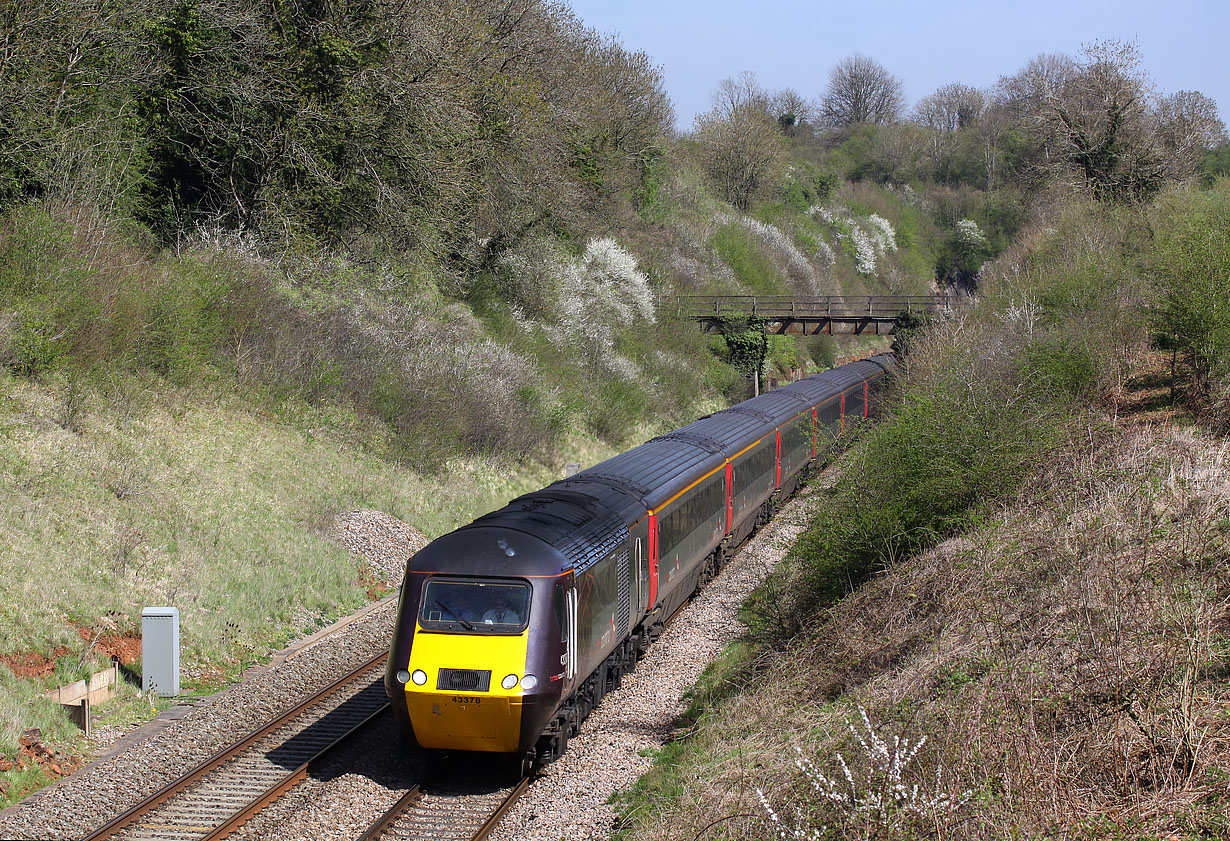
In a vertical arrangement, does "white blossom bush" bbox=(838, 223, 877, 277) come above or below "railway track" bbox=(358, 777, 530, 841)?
above

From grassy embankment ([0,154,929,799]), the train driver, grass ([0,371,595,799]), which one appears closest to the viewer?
the train driver

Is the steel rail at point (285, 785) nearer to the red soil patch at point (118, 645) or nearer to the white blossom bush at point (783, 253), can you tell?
the red soil patch at point (118, 645)

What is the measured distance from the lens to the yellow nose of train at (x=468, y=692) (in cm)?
933

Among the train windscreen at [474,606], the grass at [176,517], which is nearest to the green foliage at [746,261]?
the grass at [176,517]

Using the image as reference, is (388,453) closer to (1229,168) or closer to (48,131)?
(48,131)

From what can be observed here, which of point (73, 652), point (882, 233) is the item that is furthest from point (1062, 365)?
point (882, 233)

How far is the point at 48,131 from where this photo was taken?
784 inches

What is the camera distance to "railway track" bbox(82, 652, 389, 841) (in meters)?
8.76

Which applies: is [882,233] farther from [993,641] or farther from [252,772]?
[252,772]

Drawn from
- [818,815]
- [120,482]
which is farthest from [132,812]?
[120,482]

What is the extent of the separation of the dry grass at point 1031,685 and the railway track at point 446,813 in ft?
5.32

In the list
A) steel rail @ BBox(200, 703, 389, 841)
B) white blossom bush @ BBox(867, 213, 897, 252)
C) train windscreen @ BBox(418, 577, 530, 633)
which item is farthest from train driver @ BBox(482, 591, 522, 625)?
white blossom bush @ BBox(867, 213, 897, 252)

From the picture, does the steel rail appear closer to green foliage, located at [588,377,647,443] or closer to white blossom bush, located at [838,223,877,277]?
green foliage, located at [588,377,647,443]

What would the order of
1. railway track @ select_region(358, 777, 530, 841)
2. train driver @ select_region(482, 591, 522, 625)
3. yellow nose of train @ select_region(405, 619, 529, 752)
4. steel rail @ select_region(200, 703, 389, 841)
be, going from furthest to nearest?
train driver @ select_region(482, 591, 522, 625)
yellow nose of train @ select_region(405, 619, 529, 752)
railway track @ select_region(358, 777, 530, 841)
steel rail @ select_region(200, 703, 389, 841)
